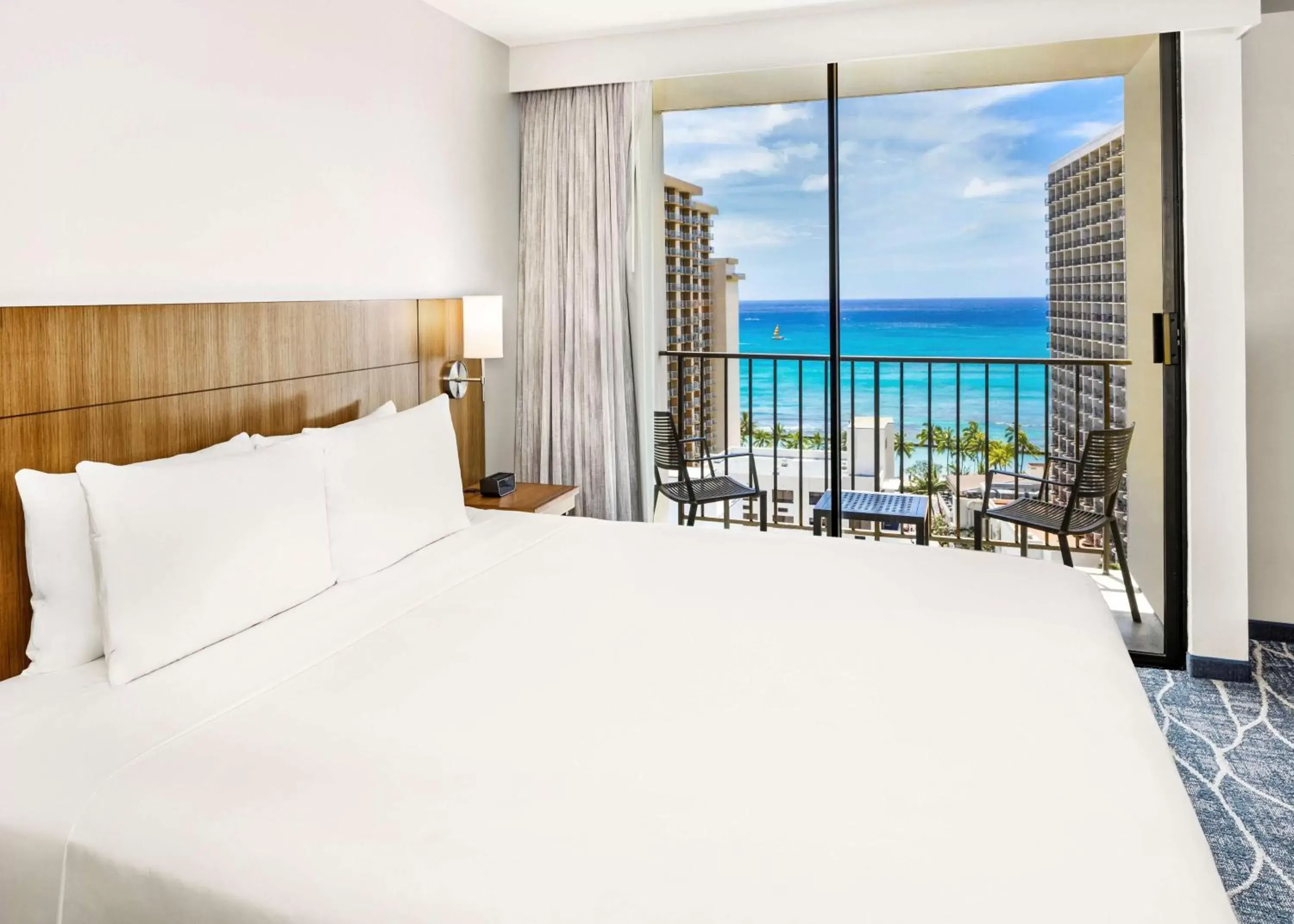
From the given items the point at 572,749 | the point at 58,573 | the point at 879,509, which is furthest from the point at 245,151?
the point at 879,509

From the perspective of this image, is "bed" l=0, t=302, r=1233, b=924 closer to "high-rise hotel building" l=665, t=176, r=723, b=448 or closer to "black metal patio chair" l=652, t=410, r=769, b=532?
"black metal patio chair" l=652, t=410, r=769, b=532

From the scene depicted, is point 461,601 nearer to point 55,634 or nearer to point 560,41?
point 55,634

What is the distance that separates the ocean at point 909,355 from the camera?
499cm

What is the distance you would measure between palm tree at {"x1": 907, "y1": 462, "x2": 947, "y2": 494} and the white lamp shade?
3.10m

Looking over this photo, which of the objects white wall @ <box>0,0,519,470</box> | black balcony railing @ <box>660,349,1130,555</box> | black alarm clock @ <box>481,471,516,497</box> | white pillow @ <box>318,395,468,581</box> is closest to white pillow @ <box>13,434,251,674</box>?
white wall @ <box>0,0,519,470</box>

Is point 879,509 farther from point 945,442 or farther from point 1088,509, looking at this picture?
point 945,442

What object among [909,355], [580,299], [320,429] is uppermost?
[580,299]

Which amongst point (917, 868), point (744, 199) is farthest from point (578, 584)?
point (744, 199)

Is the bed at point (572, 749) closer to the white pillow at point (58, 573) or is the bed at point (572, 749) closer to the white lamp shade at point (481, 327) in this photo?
the white pillow at point (58, 573)

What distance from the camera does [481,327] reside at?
11.8 feet

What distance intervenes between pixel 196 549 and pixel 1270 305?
393 centimetres

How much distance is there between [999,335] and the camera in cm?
686

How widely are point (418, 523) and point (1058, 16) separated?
296 centimetres

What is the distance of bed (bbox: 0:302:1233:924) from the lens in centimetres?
114
